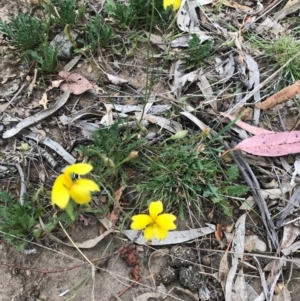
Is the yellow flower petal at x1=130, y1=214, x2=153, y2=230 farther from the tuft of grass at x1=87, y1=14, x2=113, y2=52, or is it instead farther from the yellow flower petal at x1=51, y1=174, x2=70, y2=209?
the tuft of grass at x1=87, y1=14, x2=113, y2=52

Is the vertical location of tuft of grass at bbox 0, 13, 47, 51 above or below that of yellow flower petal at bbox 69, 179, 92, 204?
above

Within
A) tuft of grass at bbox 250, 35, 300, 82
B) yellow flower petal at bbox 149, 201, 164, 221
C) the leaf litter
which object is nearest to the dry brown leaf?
the leaf litter

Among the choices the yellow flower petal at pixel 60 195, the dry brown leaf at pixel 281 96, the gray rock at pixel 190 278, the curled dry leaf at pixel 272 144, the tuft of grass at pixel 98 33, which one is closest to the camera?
the yellow flower petal at pixel 60 195

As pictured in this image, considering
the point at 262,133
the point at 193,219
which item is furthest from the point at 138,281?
the point at 262,133

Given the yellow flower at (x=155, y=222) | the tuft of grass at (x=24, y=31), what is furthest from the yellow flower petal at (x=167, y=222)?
the tuft of grass at (x=24, y=31)

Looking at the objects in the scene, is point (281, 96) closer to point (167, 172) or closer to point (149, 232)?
point (167, 172)

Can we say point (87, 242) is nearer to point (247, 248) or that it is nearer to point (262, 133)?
point (247, 248)

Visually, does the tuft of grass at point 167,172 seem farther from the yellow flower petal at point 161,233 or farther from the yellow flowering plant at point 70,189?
the yellow flowering plant at point 70,189
